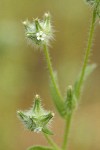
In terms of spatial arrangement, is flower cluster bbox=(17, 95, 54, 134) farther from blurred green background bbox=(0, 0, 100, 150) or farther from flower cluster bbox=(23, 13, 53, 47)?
blurred green background bbox=(0, 0, 100, 150)

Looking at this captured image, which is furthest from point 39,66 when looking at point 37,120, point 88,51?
point 37,120

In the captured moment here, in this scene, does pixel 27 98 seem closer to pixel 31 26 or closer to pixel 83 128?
pixel 83 128

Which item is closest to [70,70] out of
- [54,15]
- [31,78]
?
[31,78]

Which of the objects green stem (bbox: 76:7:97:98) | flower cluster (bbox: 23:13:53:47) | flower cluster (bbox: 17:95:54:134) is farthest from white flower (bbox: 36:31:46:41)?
flower cluster (bbox: 17:95:54:134)

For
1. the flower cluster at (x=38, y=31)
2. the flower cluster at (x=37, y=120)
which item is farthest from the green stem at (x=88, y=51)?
the flower cluster at (x=37, y=120)

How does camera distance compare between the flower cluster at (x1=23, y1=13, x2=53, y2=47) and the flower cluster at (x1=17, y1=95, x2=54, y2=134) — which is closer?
the flower cluster at (x1=17, y1=95, x2=54, y2=134)

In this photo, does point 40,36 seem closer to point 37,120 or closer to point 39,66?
point 37,120
